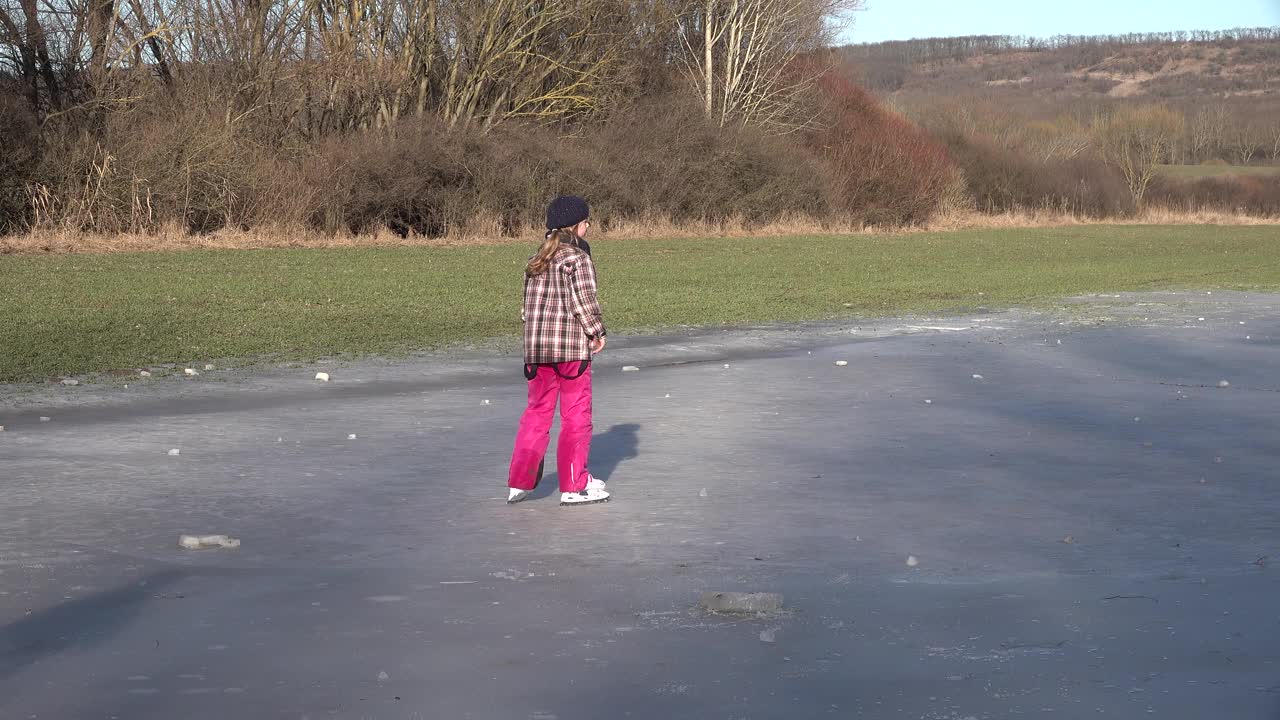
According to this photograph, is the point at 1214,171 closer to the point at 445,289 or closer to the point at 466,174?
the point at 466,174

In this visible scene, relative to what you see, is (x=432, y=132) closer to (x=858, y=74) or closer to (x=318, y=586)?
(x=858, y=74)

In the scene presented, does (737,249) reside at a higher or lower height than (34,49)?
lower

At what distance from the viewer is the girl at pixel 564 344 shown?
8.19 m

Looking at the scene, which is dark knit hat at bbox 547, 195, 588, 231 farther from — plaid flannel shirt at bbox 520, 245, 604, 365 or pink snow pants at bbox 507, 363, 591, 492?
pink snow pants at bbox 507, 363, 591, 492

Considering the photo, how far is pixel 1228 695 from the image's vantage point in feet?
16.4

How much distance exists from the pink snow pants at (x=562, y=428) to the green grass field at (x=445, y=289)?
638 centimetres

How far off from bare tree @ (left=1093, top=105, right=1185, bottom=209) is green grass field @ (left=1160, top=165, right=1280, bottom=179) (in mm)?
1384

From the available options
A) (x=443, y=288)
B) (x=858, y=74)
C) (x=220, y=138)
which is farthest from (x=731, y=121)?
(x=443, y=288)

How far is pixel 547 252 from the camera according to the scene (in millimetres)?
8172

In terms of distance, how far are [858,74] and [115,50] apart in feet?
106

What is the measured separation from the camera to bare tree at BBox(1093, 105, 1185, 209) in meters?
94.5

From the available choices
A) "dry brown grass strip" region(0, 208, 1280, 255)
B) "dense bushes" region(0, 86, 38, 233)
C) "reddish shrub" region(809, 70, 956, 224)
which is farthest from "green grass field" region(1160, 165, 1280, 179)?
"dense bushes" region(0, 86, 38, 233)

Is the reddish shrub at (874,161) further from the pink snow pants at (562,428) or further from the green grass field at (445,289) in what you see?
the pink snow pants at (562,428)

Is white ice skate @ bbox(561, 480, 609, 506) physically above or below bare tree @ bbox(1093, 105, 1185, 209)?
below
